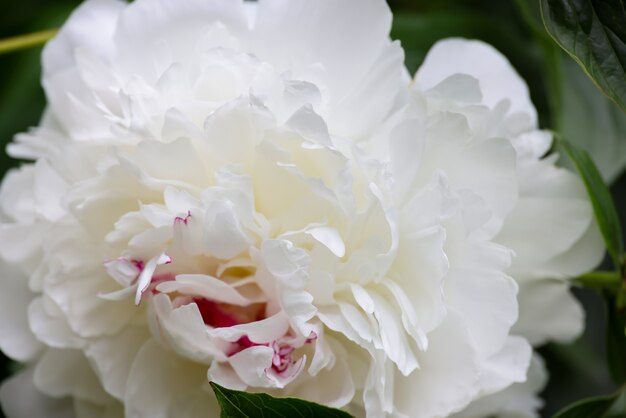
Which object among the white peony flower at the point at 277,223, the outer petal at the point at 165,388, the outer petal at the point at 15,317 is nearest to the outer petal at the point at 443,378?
the white peony flower at the point at 277,223

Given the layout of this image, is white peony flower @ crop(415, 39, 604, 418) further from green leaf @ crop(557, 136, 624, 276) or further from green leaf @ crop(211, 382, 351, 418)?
green leaf @ crop(211, 382, 351, 418)

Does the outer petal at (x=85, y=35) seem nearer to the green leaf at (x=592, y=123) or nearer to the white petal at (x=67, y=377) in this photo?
the white petal at (x=67, y=377)

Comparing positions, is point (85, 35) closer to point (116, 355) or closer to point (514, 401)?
point (116, 355)

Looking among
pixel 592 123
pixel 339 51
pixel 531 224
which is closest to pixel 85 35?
pixel 339 51

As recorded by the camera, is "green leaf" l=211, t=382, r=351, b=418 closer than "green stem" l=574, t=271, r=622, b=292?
Yes

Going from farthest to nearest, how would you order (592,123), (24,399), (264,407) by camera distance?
(592,123) → (24,399) → (264,407)

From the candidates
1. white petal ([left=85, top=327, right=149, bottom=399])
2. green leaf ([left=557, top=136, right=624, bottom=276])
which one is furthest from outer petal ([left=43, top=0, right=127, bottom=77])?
green leaf ([left=557, top=136, right=624, bottom=276])
